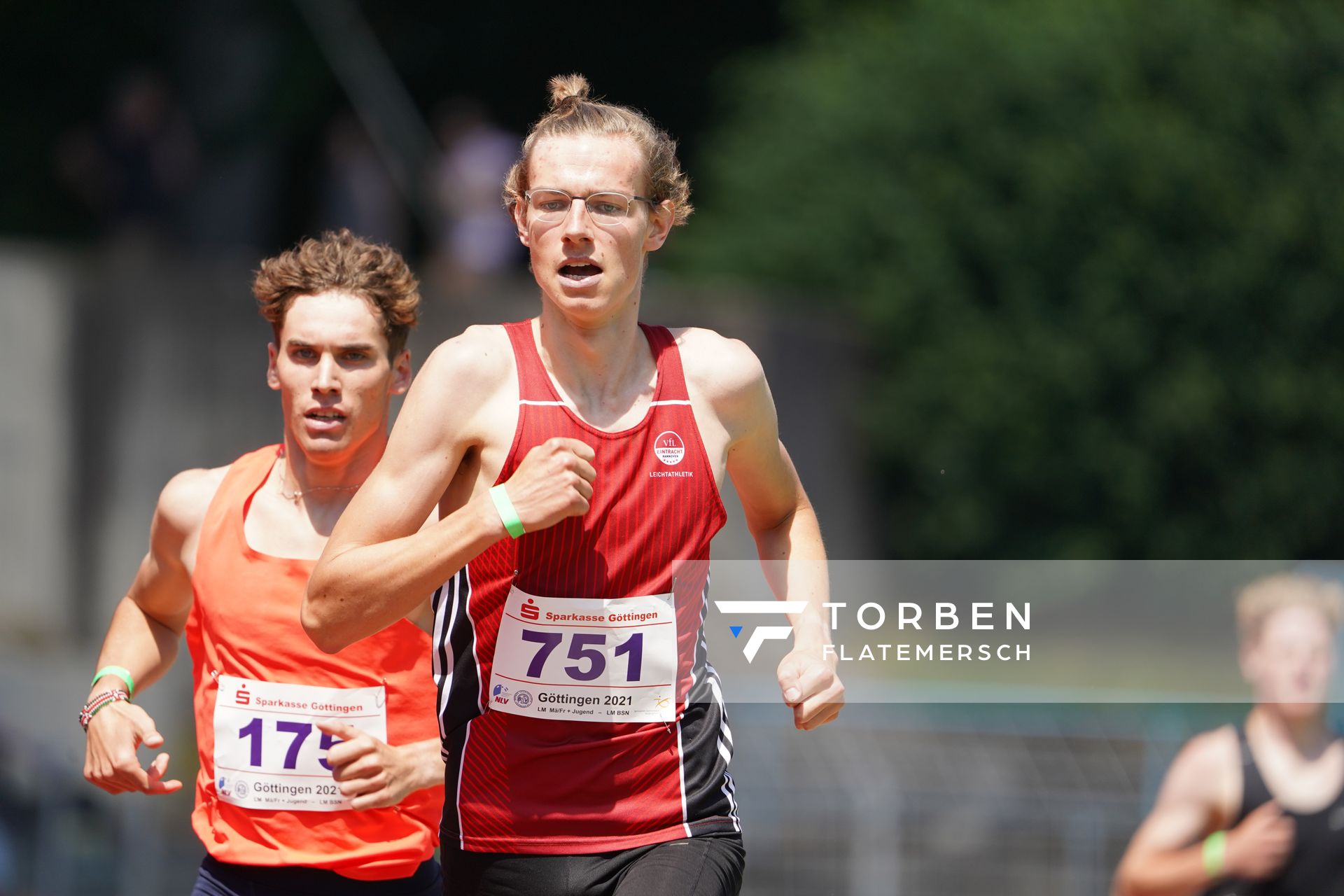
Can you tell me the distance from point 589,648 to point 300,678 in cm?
76

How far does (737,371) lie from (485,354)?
1.62ft

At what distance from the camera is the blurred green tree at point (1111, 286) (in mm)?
12797

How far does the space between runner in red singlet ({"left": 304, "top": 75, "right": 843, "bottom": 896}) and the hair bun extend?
0.08 metres

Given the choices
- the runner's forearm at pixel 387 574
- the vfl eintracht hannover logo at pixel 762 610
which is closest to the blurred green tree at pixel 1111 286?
the vfl eintracht hannover logo at pixel 762 610

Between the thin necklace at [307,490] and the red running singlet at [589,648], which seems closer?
the red running singlet at [589,648]

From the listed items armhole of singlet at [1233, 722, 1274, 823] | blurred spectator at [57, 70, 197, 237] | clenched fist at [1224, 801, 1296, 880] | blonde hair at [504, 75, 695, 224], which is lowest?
clenched fist at [1224, 801, 1296, 880]

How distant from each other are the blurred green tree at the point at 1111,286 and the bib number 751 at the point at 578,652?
10030 millimetres

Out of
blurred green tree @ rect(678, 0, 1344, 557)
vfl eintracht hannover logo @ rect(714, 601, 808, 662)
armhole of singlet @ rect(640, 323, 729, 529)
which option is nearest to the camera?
armhole of singlet @ rect(640, 323, 729, 529)

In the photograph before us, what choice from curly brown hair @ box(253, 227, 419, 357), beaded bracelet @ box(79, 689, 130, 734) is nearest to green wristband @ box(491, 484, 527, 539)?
curly brown hair @ box(253, 227, 419, 357)

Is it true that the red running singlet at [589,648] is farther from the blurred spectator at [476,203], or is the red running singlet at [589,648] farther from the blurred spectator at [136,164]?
the blurred spectator at [136,164]

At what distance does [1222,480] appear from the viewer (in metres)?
13.1

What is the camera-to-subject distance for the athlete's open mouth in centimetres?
329

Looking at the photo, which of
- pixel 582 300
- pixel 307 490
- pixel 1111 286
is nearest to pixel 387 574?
pixel 582 300

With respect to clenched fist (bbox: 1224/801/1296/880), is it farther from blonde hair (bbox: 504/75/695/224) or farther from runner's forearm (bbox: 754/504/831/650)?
blonde hair (bbox: 504/75/695/224)
